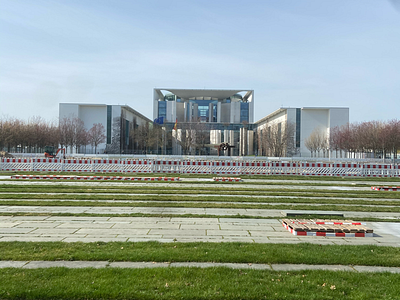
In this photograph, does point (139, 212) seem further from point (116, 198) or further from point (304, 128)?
point (304, 128)

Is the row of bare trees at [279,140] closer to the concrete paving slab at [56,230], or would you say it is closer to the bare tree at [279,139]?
the bare tree at [279,139]

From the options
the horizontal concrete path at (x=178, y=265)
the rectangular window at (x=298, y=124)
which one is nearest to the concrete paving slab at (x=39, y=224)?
the horizontal concrete path at (x=178, y=265)

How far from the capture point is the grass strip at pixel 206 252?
629 cm

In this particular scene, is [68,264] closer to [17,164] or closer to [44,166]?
[44,166]

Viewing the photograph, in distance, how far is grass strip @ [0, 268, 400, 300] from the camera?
4688mm

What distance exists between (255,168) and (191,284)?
25681 mm

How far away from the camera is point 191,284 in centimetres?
507

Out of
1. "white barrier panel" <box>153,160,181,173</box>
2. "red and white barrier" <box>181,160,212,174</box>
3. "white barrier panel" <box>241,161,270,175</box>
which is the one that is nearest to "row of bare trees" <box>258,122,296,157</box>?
"white barrier panel" <box>241,161,270,175</box>

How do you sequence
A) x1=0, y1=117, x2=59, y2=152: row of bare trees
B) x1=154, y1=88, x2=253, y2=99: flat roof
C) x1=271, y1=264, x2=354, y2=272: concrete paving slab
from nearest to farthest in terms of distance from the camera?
x1=271, y1=264, x2=354, y2=272: concrete paving slab < x1=0, y1=117, x2=59, y2=152: row of bare trees < x1=154, y1=88, x2=253, y2=99: flat roof

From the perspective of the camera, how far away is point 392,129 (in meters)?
59.8

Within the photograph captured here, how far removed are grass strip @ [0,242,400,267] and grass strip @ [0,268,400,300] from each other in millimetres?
657

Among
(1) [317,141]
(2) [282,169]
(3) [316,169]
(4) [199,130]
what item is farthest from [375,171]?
(1) [317,141]

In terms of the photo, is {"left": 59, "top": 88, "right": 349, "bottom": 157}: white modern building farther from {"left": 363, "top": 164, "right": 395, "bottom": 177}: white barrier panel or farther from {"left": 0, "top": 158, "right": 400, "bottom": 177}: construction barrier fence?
{"left": 0, "top": 158, "right": 400, "bottom": 177}: construction barrier fence

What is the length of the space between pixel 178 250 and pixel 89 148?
85659 mm
